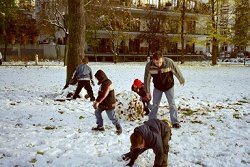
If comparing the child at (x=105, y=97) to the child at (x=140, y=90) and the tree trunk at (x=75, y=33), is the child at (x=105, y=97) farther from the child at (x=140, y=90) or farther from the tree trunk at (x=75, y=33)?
the tree trunk at (x=75, y=33)

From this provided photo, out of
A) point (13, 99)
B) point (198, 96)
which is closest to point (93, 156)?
point (13, 99)

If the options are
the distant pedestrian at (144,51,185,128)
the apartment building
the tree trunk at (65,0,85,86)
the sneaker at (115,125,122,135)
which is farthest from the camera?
the apartment building

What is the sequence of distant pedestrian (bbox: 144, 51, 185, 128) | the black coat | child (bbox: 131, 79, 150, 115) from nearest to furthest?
the black coat → distant pedestrian (bbox: 144, 51, 185, 128) → child (bbox: 131, 79, 150, 115)

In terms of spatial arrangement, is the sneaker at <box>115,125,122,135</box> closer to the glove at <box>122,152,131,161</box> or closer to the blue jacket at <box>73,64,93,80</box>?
the glove at <box>122,152,131,161</box>

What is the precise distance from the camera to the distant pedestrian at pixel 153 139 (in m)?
4.72

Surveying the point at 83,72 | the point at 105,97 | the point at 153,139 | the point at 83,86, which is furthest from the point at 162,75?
the point at 83,86

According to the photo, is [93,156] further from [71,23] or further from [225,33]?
[225,33]

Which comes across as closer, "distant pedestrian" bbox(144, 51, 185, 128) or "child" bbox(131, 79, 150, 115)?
"distant pedestrian" bbox(144, 51, 185, 128)

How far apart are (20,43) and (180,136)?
143ft

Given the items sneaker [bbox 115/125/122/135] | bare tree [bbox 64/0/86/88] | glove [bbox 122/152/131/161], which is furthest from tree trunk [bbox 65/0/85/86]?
glove [bbox 122/152/131/161]

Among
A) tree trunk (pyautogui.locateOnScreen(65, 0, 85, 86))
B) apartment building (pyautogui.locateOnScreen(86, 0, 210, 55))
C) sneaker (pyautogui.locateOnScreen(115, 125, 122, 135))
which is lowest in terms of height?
sneaker (pyautogui.locateOnScreen(115, 125, 122, 135))

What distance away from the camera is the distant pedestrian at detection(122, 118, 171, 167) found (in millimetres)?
4719

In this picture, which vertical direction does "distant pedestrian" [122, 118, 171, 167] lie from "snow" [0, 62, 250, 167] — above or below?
above

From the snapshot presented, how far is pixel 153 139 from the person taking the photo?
4.85 m
